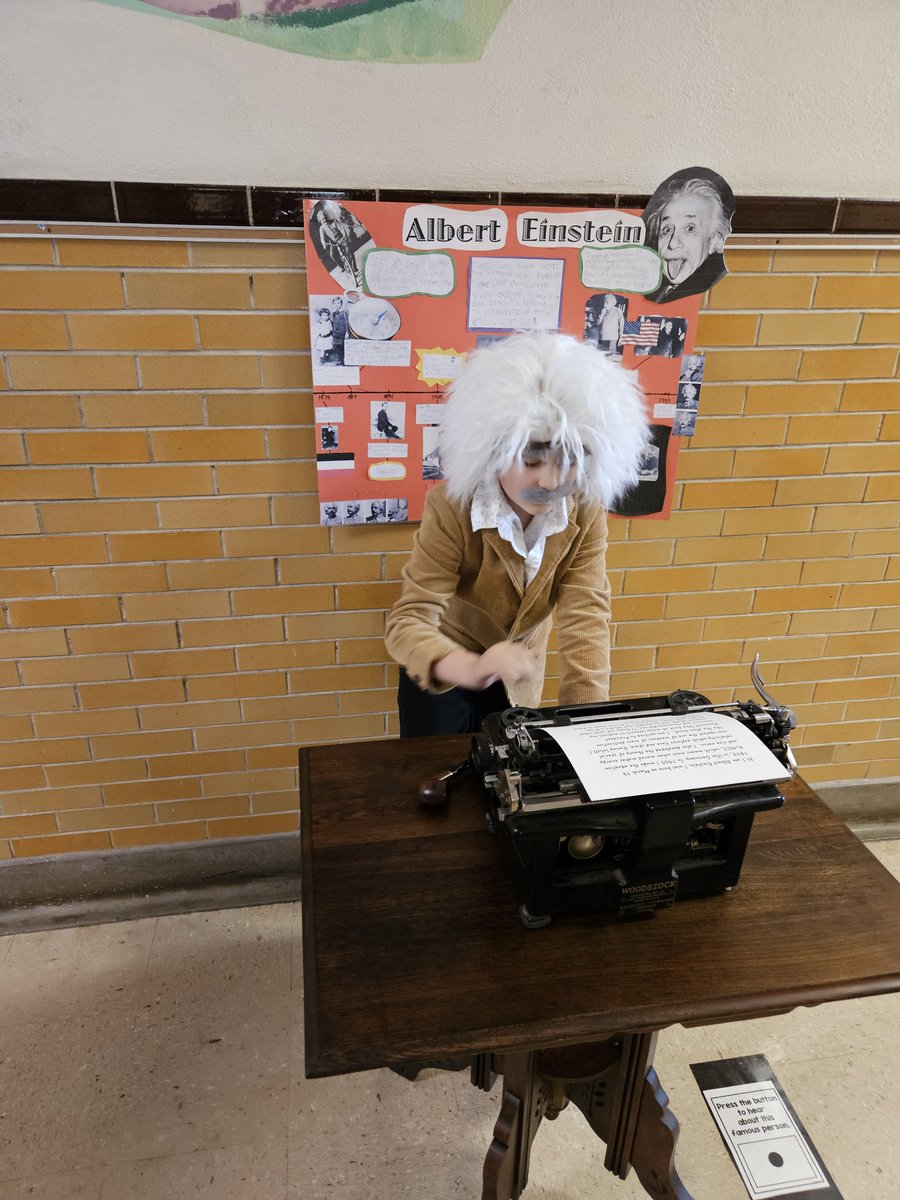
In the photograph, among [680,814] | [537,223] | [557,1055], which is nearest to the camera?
[680,814]

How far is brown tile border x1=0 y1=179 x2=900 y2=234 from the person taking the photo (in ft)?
5.15

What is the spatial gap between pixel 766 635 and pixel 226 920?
1.77m

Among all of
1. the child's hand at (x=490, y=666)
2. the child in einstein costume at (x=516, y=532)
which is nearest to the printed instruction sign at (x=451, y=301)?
the child in einstein costume at (x=516, y=532)

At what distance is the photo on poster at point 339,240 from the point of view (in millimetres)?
1647

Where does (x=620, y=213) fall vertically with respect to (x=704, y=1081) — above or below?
above

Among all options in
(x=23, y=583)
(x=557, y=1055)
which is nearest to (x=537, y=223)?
(x=23, y=583)

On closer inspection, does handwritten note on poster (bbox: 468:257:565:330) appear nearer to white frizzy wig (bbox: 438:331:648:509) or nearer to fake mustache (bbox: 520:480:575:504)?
white frizzy wig (bbox: 438:331:648:509)

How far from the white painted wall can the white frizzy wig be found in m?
0.58

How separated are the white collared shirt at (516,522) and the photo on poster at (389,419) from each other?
0.49m

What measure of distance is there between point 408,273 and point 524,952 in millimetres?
1411

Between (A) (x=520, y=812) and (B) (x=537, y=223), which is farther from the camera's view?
(B) (x=537, y=223)

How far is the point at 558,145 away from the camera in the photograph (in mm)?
1679

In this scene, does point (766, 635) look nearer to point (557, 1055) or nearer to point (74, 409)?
point (557, 1055)

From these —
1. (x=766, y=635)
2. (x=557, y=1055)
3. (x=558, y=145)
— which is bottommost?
(x=557, y=1055)
